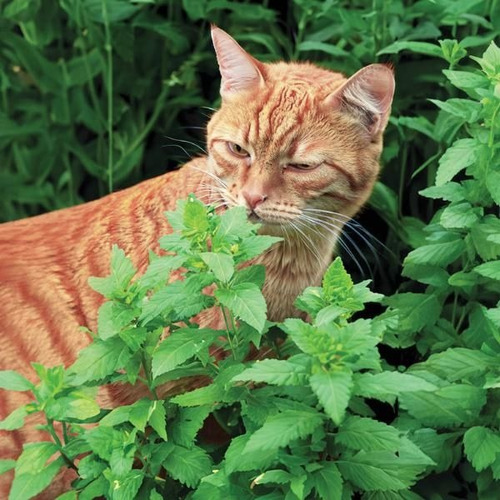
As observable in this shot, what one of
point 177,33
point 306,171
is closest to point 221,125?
point 306,171

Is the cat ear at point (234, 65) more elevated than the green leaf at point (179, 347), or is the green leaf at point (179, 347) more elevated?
the cat ear at point (234, 65)

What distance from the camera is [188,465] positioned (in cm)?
256

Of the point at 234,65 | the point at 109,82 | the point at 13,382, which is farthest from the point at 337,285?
the point at 109,82

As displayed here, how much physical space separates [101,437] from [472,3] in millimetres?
2117

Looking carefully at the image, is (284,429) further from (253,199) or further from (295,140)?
(295,140)

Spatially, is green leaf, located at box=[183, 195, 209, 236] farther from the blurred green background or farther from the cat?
the blurred green background

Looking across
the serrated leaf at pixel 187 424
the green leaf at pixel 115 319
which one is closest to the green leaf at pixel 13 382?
the green leaf at pixel 115 319

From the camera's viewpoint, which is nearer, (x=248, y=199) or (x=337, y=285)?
(x=337, y=285)

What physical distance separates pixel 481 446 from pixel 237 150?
1.30m

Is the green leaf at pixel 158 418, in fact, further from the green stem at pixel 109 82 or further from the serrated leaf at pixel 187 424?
the green stem at pixel 109 82

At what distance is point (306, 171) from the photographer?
332 cm

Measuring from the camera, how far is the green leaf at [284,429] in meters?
2.27

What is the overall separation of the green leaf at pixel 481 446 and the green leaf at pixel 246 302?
2.16 feet

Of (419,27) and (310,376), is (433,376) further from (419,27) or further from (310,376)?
(419,27)
